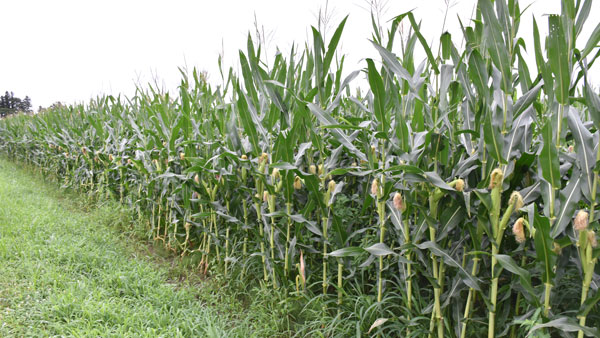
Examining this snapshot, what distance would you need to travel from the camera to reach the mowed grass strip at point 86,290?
2375mm

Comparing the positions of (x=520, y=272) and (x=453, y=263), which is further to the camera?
(x=453, y=263)

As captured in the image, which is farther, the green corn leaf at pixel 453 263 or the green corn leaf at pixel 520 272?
the green corn leaf at pixel 453 263

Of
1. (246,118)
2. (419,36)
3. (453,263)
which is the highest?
(419,36)

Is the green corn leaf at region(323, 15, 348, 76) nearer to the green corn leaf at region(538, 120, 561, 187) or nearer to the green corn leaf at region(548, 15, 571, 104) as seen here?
Result: the green corn leaf at region(548, 15, 571, 104)

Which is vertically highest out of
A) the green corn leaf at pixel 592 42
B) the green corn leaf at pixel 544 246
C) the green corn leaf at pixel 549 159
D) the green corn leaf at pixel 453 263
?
the green corn leaf at pixel 592 42

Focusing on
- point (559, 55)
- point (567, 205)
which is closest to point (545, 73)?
point (559, 55)

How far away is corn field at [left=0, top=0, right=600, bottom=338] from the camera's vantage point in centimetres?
140

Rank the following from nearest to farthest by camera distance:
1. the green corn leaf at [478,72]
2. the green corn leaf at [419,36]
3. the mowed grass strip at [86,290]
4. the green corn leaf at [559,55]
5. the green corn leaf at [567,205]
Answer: the green corn leaf at [559,55] < the green corn leaf at [567,205] < the green corn leaf at [478,72] < the green corn leaf at [419,36] < the mowed grass strip at [86,290]

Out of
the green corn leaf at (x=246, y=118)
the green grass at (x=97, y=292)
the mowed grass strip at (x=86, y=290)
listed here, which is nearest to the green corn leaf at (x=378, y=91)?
the green corn leaf at (x=246, y=118)

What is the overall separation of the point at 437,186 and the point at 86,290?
8.44 ft

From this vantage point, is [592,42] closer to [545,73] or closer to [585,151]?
[545,73]

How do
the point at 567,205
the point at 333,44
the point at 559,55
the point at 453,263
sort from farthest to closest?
the point at 333,44
the point at 453,263
the point at 567,205
the point at 559,55

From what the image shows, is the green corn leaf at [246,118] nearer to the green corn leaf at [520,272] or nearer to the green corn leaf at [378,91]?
the green corn leaf at [378,91]

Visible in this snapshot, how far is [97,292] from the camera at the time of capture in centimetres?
277
